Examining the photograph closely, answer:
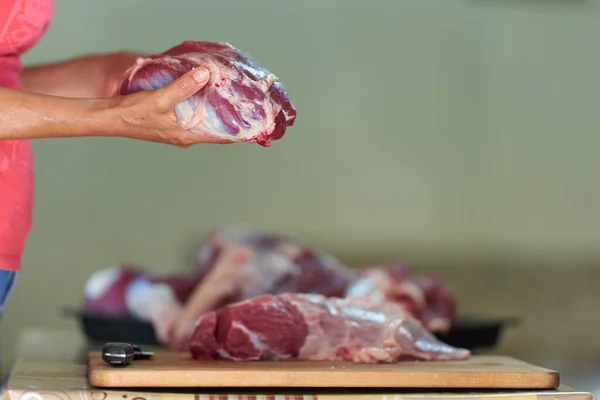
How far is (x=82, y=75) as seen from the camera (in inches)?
71.1

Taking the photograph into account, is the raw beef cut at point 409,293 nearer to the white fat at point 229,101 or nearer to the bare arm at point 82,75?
the bare arm at point 82,75

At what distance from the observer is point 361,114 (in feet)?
16.0

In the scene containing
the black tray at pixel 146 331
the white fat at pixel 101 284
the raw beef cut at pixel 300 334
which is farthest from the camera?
the white fat at pixel 101 284

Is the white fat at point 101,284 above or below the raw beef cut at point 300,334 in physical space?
below

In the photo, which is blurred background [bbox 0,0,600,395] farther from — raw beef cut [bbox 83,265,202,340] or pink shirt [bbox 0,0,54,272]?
pink shirt [bbox 0,0,54,272]

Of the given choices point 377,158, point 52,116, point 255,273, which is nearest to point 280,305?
point 52,116

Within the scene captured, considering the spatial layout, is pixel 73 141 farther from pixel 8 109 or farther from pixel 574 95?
pixel 8 109

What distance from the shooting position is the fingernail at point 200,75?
55.3 inches

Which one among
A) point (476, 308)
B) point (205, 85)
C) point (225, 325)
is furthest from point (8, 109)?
point (476, 308)

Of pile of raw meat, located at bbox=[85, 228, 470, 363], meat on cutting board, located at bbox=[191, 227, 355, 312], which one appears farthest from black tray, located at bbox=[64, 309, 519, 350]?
meat on cutting board, located at bbox=[191, 227, 355, 312]

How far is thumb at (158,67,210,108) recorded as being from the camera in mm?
1378

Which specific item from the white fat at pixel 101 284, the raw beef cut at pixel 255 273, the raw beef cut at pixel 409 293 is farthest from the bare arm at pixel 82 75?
the white fat at pixel 101 284

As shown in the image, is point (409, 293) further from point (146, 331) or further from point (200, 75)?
point (200, 75)

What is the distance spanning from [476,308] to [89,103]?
3450 millimetres
